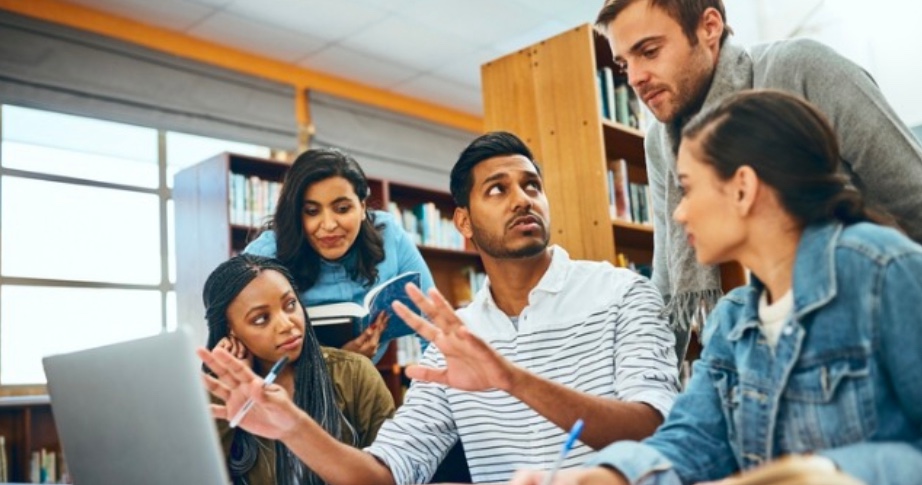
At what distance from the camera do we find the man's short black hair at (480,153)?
1805mm

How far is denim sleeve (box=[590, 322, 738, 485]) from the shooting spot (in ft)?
3.26

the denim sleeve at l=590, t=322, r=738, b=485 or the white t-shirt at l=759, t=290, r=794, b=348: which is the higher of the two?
the white t-shirt at l=759, t=290, r=794, b=348

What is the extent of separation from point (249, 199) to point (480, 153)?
2.66m

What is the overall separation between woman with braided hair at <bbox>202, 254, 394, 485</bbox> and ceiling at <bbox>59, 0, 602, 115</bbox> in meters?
3.11

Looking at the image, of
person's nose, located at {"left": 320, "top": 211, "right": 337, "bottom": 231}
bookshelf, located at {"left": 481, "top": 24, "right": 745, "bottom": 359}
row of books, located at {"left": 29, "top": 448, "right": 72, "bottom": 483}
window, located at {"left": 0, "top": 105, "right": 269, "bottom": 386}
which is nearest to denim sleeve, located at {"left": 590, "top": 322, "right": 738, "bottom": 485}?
person's nose, located at {"left": 320, "top": 211, "right": 337, "bottom": 231}

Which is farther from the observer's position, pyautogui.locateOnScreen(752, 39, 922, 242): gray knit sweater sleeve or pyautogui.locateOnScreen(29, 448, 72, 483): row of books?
pyautogui.locateOnScreen(29, 448, 72, 483): row of books

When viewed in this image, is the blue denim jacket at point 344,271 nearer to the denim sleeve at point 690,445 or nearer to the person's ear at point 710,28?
the person's ear at point 710,28

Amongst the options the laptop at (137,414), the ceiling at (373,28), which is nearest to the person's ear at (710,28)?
the laptop at (137,414)

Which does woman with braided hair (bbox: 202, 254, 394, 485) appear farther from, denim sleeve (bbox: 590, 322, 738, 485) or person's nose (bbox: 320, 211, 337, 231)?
denim sleeve (bbox: 590, 322, 738, 485)

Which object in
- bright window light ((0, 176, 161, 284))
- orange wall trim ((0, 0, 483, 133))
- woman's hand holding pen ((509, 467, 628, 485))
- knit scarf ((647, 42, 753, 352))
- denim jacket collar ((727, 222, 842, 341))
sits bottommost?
woman's hand holding pen ((509, 467, 628, 485))

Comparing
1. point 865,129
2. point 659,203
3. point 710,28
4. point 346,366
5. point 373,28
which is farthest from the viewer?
point 373,28

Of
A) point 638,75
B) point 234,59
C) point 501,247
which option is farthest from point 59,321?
point 638,75

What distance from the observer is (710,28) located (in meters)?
1.65

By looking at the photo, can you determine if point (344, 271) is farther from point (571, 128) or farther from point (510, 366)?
point (571, 128)
